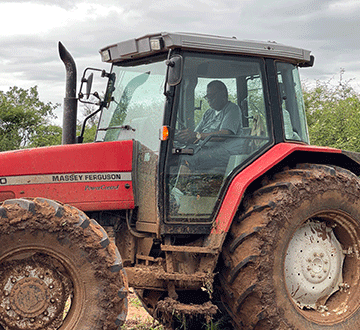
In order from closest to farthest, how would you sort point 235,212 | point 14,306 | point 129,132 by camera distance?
point 14,306, point 235,212, point 129,132

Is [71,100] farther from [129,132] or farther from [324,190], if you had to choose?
[324,190]

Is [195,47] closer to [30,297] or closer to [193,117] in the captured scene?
[193,117]

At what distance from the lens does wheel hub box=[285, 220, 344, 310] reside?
17.0 ft

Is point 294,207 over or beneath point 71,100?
beneath

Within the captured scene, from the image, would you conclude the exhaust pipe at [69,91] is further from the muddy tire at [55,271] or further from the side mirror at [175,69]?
the muddy tire at [55,271]

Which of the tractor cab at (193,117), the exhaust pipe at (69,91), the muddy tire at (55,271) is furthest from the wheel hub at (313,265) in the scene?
the exhaust pipe at (69,91)

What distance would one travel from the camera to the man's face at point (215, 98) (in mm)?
5051

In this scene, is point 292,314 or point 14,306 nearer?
point 14,306

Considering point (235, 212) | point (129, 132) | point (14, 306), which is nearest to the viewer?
point (14, 306)

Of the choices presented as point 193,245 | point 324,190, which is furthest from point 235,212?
point 324,190

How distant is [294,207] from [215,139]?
0.90 m

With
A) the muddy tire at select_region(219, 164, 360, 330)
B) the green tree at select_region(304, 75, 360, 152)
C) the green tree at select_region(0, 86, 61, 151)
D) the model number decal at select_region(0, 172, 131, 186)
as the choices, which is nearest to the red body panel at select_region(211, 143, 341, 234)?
the muddy tire at select_region(219, 164, 360, 330)

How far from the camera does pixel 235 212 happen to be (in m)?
4.81

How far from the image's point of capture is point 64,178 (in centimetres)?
476
